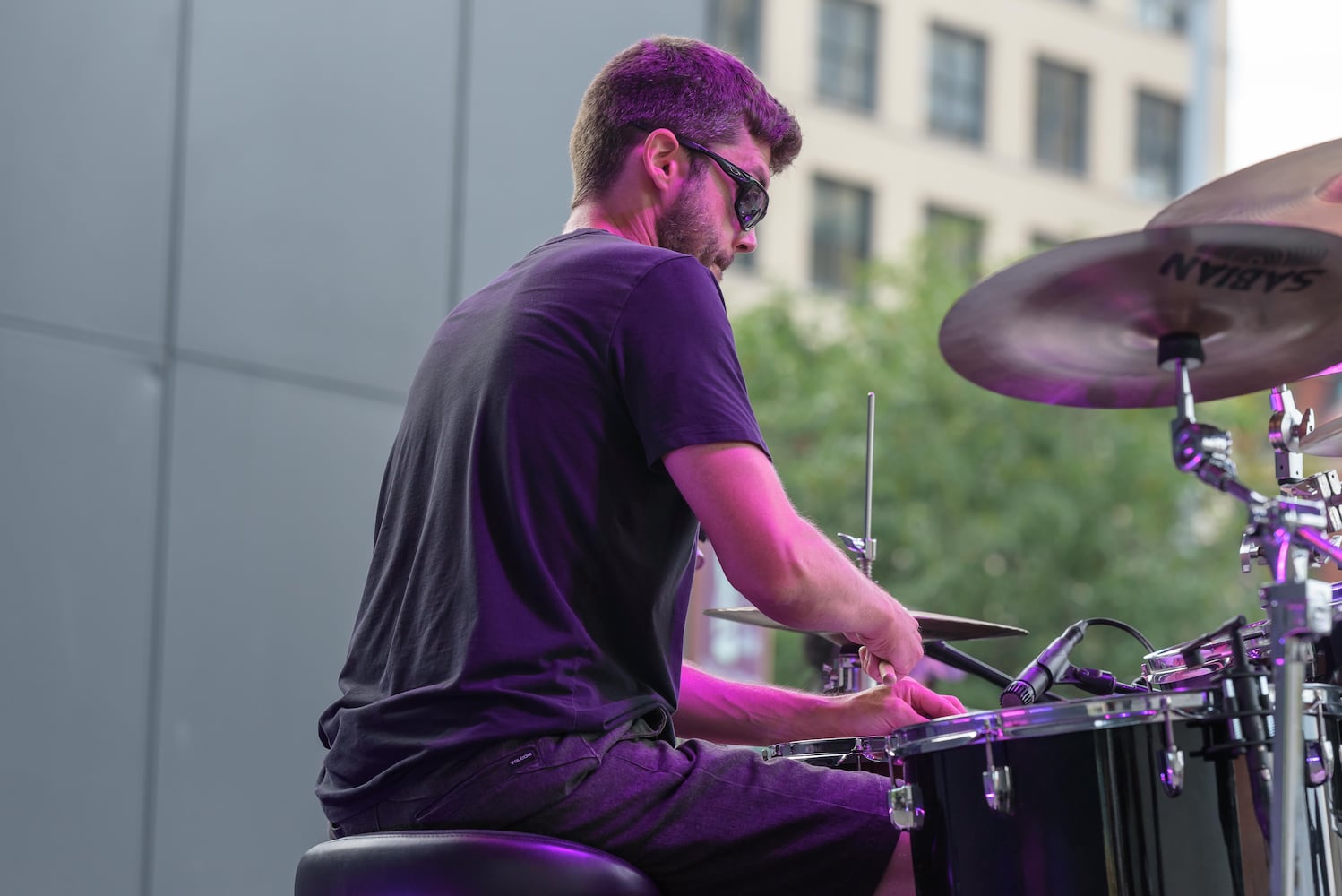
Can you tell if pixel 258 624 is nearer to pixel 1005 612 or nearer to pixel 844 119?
pixel 1005 612

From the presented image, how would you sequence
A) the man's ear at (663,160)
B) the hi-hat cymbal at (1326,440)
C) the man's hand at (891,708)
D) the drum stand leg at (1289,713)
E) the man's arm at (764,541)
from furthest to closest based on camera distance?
the hi-hat cymbal at (1326,440) < the man's ear at (663,160) < the man's hand at (891,708) < the man's arm at (764,541) < the drum stand leg at (1289,713)

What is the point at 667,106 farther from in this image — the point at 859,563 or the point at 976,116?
the point at 976,116

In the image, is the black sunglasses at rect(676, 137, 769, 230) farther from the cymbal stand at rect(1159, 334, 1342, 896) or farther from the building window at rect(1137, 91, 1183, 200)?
the building window at rect(1137, 91, 1183, 200)

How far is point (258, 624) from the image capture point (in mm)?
4723

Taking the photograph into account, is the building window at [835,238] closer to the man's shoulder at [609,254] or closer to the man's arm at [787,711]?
the man's arm at [787,711]

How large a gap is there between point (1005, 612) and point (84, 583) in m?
12.6

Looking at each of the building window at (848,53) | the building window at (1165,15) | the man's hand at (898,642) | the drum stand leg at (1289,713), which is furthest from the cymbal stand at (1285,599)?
the building window at (1165,15)

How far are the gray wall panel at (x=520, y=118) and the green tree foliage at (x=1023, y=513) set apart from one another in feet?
32.2

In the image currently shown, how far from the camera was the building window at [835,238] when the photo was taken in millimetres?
25750

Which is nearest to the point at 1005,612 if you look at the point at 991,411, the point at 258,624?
the point at 991,411

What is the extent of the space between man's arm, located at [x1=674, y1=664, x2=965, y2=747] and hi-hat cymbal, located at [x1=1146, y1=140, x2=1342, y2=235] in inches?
31.3

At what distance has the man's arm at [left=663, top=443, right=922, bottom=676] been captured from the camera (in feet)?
6.66

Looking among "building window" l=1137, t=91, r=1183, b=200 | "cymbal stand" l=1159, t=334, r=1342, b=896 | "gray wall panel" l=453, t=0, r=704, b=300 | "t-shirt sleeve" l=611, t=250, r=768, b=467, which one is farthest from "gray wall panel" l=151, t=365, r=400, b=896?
"building window" l=1137, t=91, r=1183, b=200

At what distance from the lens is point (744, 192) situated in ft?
8.30
